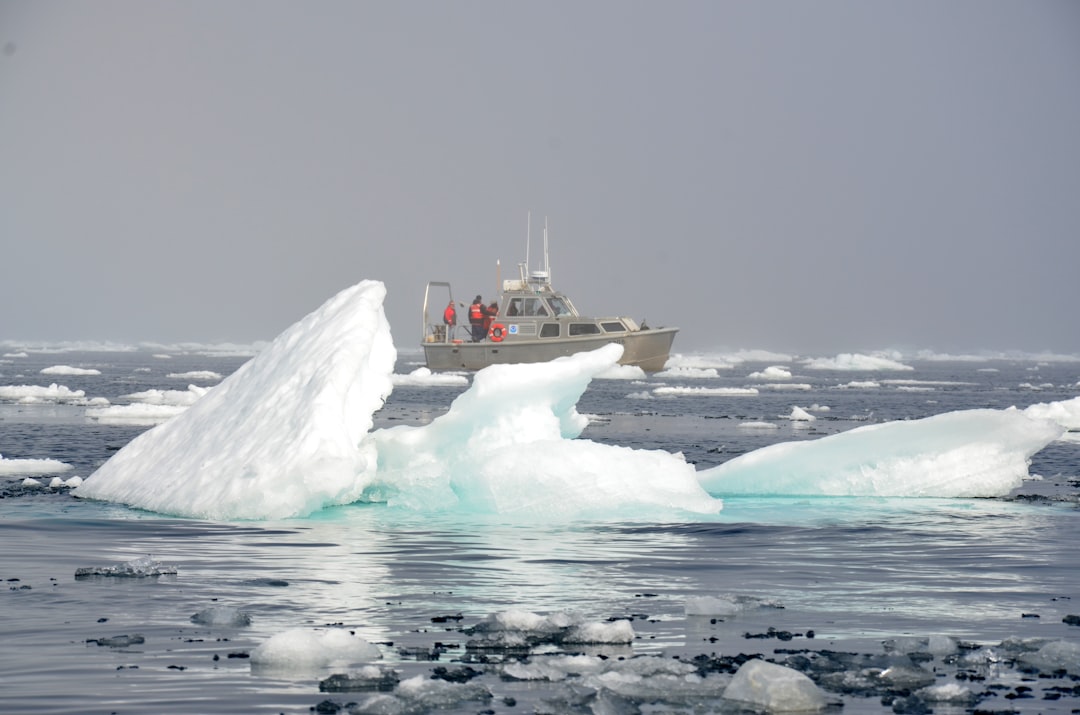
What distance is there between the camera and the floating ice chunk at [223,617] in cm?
889

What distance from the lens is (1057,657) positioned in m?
7.90

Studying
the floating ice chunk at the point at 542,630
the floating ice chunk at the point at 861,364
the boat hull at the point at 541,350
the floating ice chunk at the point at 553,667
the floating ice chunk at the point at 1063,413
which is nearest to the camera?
the floating ice chunk at the point at 553,667

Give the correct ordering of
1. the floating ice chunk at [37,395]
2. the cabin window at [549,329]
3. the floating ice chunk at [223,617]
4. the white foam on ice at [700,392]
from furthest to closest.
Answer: the cabin window at [549,329]
the white foam on ice at [700,392]
the floating ice chunk at [37,395]
the floating ice chunk at [223,617]

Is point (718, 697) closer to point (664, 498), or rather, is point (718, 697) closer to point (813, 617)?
point (813, 617)

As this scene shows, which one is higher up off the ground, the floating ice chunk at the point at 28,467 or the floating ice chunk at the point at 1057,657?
the floating ice chunk at the point at 28,467

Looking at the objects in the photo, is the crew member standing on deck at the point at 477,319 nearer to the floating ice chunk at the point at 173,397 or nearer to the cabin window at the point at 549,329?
the cabin window at the point at 549,329

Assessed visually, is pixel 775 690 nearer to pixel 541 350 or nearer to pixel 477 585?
pixel 477 585

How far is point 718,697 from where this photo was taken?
7.13 metres

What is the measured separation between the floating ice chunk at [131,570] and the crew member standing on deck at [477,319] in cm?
4526

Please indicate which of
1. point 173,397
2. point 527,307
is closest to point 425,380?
point 527,307

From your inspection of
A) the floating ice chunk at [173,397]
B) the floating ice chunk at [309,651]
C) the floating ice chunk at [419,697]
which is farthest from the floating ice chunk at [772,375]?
the floating ice chunk at [419,697]

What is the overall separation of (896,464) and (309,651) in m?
10.8

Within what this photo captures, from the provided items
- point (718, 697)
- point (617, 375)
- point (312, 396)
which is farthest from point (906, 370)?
point (718, 697)

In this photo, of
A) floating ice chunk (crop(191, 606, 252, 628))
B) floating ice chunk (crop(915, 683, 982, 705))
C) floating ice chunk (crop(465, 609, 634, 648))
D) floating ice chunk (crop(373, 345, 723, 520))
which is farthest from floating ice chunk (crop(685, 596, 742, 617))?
floating ice chunk (crop(373, 345, 723, 520))
